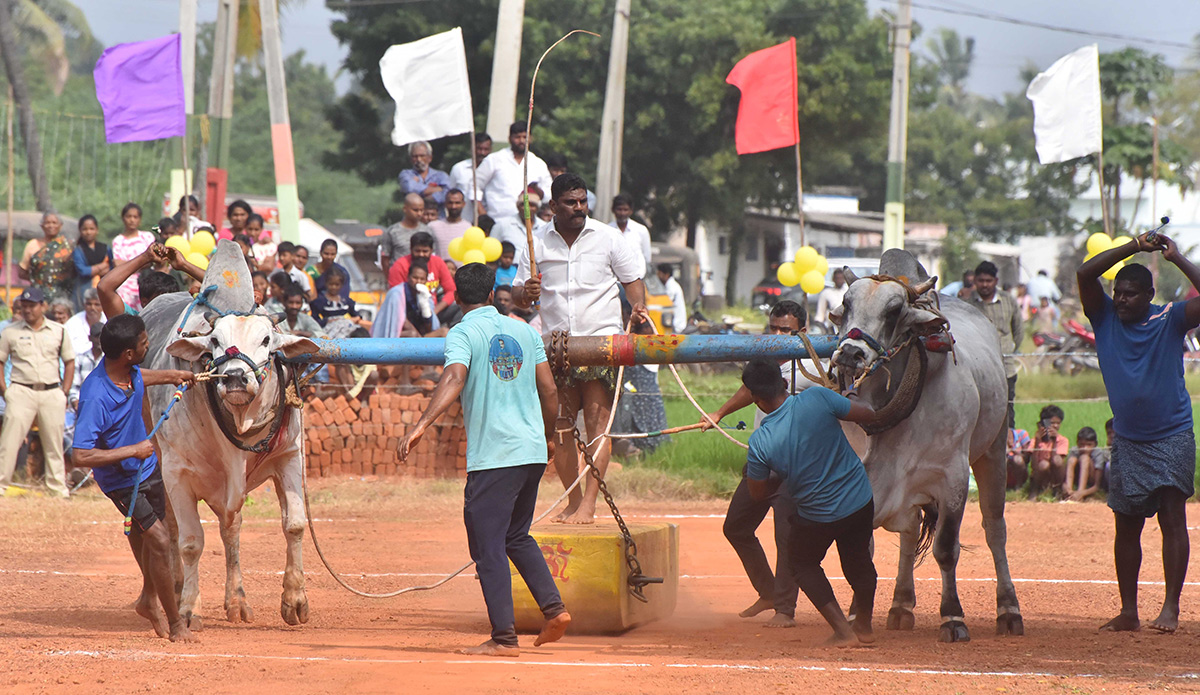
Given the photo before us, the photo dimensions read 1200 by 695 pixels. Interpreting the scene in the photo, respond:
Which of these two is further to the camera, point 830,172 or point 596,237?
point 830,172

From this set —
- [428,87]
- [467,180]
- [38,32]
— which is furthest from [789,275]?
[38,32]

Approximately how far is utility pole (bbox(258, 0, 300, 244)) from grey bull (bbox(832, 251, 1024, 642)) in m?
14.4

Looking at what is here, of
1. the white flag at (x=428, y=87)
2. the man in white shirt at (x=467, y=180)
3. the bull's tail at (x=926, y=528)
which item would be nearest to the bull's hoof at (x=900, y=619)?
the bull's tail at (x=926, y=528)

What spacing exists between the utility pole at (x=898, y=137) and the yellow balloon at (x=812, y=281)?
9.68m

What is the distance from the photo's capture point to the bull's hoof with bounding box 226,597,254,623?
8406 millimetres

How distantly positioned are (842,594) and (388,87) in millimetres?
8921

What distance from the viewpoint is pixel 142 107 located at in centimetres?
1568

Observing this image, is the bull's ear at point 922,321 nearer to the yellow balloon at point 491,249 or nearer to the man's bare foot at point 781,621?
Result: the man's bare foot at point 781,621

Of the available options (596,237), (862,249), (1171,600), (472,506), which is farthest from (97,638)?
(862,249)

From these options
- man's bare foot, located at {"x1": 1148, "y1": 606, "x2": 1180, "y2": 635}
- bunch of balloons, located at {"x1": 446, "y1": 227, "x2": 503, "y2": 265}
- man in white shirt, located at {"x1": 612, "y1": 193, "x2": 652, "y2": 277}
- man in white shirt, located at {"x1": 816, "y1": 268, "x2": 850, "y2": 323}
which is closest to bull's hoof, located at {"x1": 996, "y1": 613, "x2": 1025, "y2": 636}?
man's bare foot, located at {"x1": 1148, "y1": 606, "x2": 1180, "y2": 635}

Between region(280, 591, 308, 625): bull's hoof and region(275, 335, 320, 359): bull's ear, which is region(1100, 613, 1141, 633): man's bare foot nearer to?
region(280, 591, 308, 625): bull's hoof

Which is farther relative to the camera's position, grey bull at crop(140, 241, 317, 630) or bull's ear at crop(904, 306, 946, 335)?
grey bull at crop(140, 241, 317, 630)

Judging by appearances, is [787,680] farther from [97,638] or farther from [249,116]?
[249,116]

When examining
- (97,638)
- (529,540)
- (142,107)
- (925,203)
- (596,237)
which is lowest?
(97,638)
